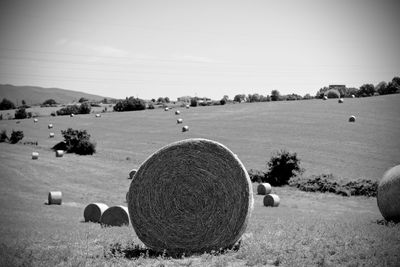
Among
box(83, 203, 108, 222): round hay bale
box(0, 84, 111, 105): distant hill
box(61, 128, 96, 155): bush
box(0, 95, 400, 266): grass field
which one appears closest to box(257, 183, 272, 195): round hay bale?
box(0, 95, 400, 266): grass field

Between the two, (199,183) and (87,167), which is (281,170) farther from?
(199,183)

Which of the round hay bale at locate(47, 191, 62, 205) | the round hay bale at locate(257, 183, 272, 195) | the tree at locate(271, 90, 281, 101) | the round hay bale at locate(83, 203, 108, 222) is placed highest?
the tree at locate(271, 90, 281, 101)

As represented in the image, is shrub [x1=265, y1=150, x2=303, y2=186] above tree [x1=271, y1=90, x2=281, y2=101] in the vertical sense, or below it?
below

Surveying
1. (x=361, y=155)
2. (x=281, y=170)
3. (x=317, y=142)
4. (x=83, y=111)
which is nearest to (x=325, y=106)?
(x=317, y=142)

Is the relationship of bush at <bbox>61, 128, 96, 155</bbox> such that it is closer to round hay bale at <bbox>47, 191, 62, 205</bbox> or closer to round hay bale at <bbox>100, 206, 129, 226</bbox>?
round hay bale at <bbox>47, 191, 62, 205</bbox>

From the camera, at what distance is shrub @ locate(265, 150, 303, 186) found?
1423 inches

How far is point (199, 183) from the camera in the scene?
11273 mm

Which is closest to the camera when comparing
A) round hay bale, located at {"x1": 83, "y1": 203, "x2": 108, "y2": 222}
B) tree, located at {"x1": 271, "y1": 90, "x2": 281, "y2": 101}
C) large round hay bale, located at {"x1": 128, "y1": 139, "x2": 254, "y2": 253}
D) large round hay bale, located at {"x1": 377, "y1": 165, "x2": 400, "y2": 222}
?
large round hay bale, located at {"x1": 128, "y1": 139, "x2": 254, "y2": 253}

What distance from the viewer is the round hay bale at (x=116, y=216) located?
60.3 feet

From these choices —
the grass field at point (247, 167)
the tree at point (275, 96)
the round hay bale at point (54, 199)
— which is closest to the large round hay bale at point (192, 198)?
the grass field at point (247, 167)

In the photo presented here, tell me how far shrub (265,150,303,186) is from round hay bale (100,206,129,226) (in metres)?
19.5

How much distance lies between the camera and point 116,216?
18.6 metres

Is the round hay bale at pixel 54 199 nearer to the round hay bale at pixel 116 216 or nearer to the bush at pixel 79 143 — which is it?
the round hay bale at pixel 116 216

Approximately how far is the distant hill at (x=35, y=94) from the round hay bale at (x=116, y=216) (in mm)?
137189
